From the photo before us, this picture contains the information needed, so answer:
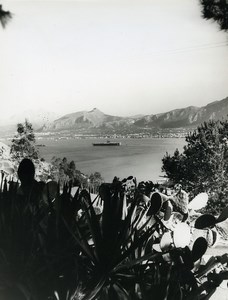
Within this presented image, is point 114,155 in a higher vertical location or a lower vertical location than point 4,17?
lower

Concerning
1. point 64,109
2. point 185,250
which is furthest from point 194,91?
point 185,250

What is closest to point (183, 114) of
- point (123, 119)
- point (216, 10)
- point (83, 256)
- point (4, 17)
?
point (123, 119)

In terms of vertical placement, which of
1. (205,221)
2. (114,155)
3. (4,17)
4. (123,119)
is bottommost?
(114,155)

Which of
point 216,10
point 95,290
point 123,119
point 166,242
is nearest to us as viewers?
point 95,290

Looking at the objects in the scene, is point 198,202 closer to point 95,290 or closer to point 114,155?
point 95,290

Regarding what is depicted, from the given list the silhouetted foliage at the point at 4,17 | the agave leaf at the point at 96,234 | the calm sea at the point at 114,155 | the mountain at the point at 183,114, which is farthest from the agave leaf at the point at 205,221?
the calm sea at the point at 114,155

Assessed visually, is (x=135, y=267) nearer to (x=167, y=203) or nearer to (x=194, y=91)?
(x=167, y=203)
